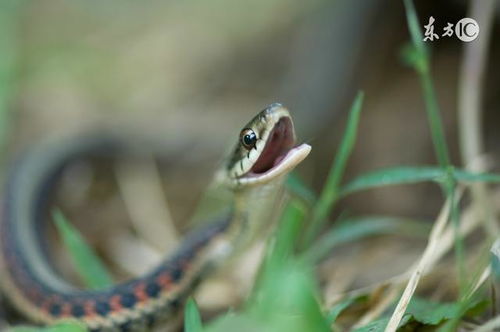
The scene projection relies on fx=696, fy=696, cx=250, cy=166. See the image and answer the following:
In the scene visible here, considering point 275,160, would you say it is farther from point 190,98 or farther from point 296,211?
point 190,98

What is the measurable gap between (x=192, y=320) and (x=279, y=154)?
1.90ft

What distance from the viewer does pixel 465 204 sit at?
9.43 ft

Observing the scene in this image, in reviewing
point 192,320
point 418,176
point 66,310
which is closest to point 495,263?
point 418,176

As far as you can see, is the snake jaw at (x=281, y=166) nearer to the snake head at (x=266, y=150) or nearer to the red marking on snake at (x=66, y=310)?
the snake head at (x=266, y=150)

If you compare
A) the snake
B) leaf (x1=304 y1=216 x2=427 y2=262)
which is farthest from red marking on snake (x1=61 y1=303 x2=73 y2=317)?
leaf (x1=304 y1=216 x2=427 y2=262)

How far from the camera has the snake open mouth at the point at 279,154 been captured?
1.77 m

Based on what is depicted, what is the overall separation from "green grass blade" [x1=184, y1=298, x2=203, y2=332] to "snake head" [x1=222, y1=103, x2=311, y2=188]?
43 cm

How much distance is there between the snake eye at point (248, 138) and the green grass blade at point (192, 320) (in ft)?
1.54

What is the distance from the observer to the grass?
131 centimetres

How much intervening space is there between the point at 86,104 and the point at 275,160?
2724 mm

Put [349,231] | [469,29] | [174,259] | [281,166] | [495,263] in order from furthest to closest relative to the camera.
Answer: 1. [469,29]
2. [174,259]
3. [349,231]
4. [281,166]
5. [495,263]

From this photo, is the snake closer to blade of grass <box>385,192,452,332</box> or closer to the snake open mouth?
the snake open mouth

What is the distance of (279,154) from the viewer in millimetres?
1973

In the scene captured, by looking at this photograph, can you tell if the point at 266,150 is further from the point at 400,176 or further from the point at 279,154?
the point at 400,176
